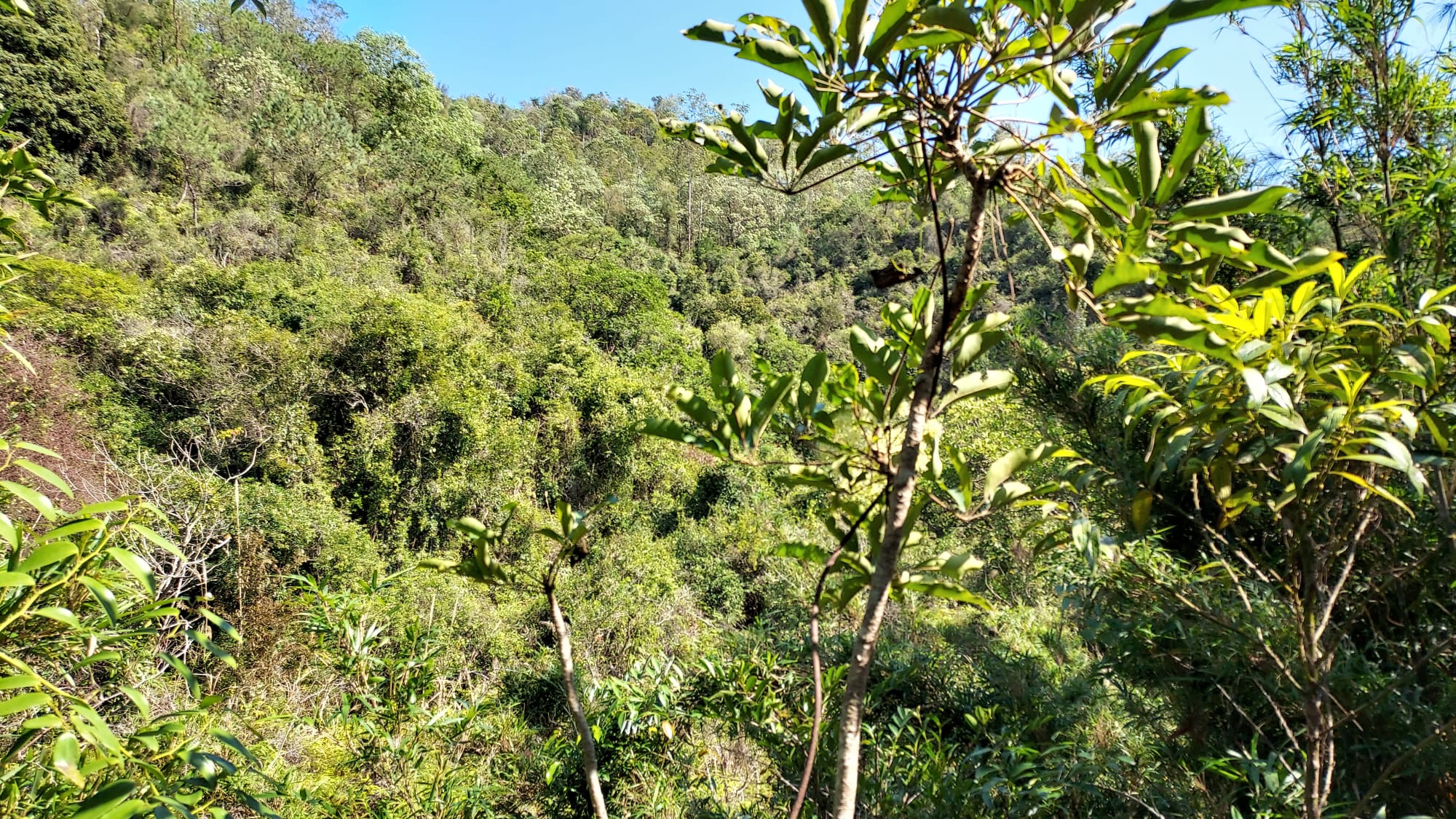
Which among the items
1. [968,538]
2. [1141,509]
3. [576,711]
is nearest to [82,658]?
[576,711]

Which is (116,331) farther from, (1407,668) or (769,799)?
(1407,668)

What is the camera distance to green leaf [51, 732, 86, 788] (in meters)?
0.42

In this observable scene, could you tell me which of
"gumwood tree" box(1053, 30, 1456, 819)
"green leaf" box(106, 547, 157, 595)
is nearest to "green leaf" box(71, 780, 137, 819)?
"green leaf" box(106, 547, 157, 595)

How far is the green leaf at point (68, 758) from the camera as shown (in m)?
0.42

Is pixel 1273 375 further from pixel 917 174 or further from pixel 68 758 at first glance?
pixel 68 758

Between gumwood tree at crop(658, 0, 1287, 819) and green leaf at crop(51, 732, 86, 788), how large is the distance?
455 millimetres

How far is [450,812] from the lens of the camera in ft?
4.78

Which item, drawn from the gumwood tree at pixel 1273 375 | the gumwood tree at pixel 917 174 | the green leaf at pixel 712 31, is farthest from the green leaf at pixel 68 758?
the gumwood tree at pixel 1273 375

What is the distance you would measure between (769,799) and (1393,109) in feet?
6.49

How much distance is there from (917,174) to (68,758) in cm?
78

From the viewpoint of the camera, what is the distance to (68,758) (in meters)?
0.44

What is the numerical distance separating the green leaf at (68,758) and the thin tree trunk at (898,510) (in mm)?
508

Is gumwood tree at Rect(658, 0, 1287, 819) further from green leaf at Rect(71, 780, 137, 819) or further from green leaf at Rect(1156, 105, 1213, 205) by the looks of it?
green leaf at Rect(71, 780, 137, 819)

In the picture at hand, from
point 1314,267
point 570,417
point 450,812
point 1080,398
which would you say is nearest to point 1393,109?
point 1080,398
